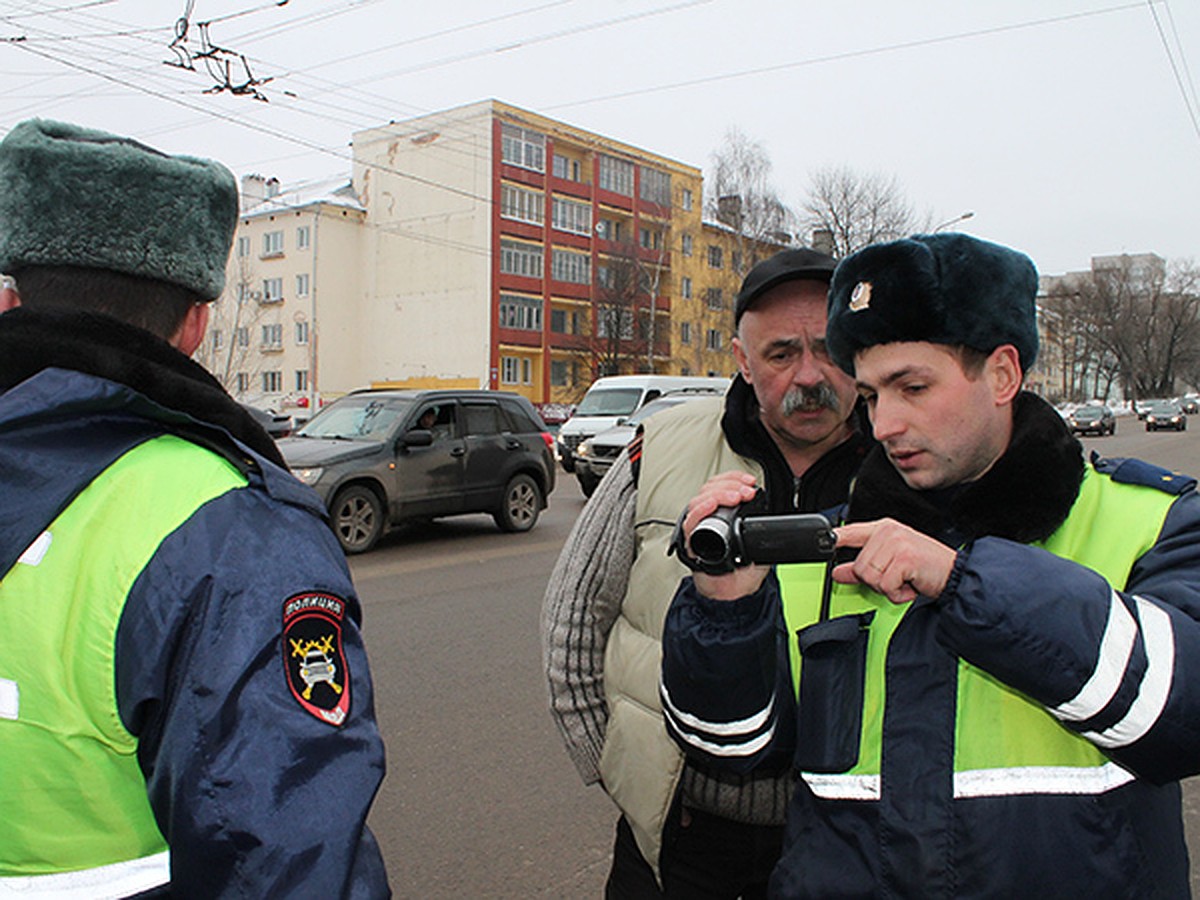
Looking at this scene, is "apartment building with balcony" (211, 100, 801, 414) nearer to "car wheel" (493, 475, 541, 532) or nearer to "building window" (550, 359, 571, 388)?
"building window" (550, 359, 571, 388)

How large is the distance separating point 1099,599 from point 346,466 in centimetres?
908

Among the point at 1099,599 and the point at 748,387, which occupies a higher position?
the point at 748,387

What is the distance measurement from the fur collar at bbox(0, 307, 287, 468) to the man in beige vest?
1.11m

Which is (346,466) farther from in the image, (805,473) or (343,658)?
(343,658)

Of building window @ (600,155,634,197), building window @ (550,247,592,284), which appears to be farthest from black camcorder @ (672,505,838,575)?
building window @ (600,155,634,197)

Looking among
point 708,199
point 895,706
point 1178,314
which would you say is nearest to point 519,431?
point 895,706

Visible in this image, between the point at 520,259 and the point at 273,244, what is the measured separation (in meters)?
14.4

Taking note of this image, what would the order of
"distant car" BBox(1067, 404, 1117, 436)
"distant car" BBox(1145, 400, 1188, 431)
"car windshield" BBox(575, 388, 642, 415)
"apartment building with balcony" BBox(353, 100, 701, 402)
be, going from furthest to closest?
1. "apartment building with balcony" BBox(353, 100, 701, 402)
2. "distant car" BBox(1145, 400, 1188, 431)
3. "distant car" BBox(1067, 404, 1117, 436)
4. "car windshield" BBox(575, 388, 642, 415)

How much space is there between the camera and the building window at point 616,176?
53.5 m

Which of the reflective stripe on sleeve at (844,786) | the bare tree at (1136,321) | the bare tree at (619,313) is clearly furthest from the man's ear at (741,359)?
the bare tree at (1136,321)

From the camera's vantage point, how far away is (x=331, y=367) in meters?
50.8

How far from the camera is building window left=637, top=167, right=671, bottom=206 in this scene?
55.4 metres

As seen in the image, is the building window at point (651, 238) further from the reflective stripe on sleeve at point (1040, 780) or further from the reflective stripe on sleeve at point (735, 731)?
the reflective stripe on sleeve at point (1040, 780)

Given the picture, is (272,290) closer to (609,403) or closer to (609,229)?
(609,229)
